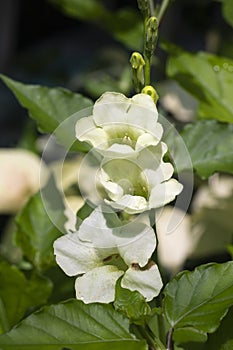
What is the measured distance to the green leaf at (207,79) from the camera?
0.70 m

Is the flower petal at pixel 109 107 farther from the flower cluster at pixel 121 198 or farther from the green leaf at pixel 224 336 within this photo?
the green leaf at pixel 224 336

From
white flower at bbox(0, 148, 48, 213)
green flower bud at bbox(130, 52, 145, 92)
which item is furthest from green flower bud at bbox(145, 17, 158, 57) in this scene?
white flower at bbox(0, 148, 48, 213)

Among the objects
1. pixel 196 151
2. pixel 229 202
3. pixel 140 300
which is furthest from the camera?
pixel 229 202

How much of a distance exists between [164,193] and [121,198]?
25mm

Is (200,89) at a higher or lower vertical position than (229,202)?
higher

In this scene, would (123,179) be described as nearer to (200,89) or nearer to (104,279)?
(104,279)

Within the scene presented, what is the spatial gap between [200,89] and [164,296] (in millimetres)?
281

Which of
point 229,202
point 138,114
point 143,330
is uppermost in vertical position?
point 138,114

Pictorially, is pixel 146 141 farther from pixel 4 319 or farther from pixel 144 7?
pixel 4 319

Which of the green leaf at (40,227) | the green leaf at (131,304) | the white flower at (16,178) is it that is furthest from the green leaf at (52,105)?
the white flower at (16,178)

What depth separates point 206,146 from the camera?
0.60 meters

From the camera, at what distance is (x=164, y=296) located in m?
0.49

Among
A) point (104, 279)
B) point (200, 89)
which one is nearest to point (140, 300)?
point (104, 279)

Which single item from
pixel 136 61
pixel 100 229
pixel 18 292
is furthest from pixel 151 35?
pixel 18 292
